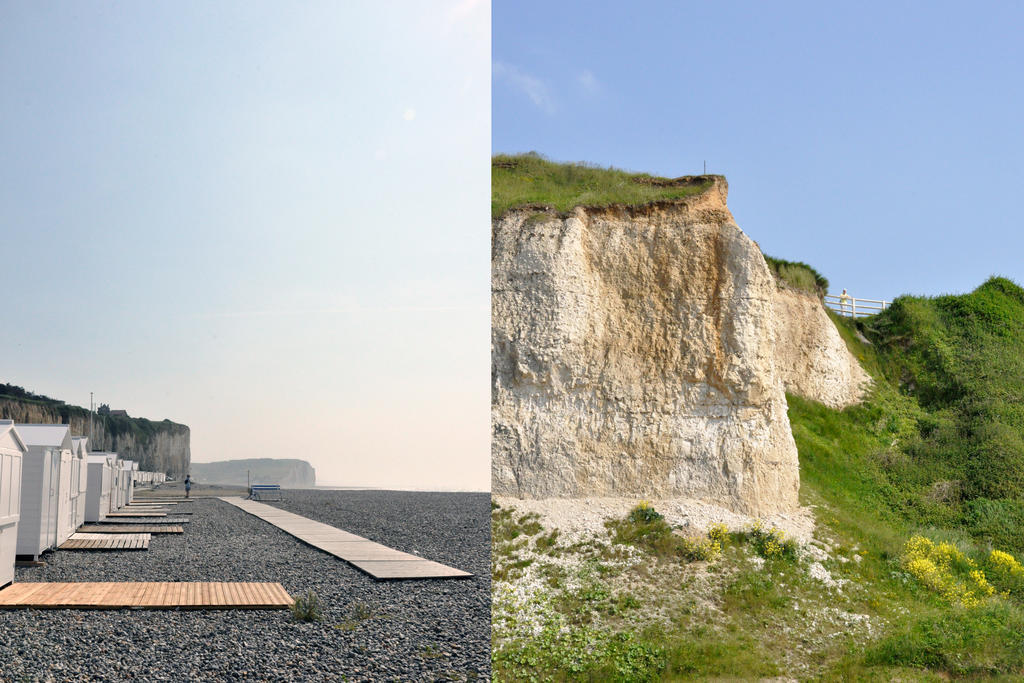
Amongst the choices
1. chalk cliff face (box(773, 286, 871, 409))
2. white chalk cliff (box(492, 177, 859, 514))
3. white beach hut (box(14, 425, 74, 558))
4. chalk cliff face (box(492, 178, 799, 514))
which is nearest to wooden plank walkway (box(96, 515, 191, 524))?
white beach hut (box(14, 425, 74, 558))

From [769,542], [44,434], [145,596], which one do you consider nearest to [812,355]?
[769,542]

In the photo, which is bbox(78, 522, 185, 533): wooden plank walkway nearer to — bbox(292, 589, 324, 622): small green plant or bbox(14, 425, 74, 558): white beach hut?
bbox(14, 425, 74, 558): white beach hut

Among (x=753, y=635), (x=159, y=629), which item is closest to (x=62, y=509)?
(x=159, y=629)

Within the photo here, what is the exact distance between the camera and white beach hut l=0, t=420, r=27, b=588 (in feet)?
31.6

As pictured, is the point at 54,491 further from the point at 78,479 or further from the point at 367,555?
the point at 367,555

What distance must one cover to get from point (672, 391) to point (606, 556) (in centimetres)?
464

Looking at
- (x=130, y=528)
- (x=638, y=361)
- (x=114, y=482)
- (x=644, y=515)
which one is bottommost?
(x=130, y=528)

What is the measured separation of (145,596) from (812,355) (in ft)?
64.9

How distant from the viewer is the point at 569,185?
2134 cm

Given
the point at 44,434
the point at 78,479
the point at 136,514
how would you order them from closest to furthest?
the point at 44,434 → the point at 78,479 → the point at 136,514

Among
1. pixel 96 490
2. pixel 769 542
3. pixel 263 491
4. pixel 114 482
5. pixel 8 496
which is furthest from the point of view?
pixel 263 491

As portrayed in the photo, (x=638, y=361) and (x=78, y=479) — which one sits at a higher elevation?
(x=638, y=361)

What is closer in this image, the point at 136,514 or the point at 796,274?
the point at 136,514

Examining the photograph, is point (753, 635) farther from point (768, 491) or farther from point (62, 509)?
point (62, 509)
